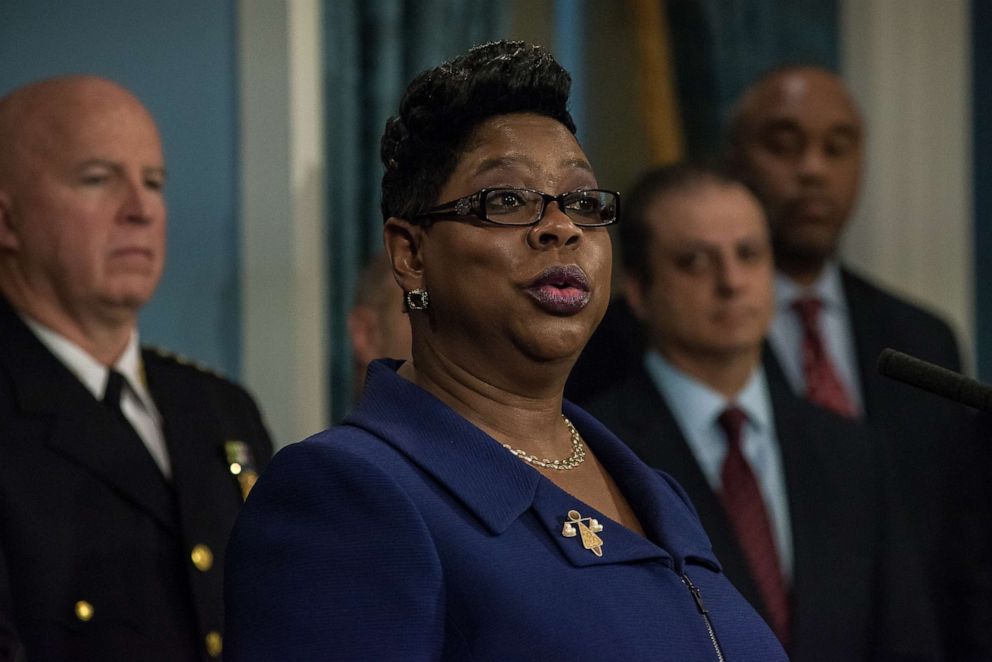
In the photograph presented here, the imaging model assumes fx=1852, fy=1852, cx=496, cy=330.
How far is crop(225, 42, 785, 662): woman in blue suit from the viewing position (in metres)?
1.72

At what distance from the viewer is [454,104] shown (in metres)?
1.91

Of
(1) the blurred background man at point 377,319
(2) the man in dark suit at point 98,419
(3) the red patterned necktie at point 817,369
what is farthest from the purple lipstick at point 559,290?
(3) the red patterned necktie at point 817,369

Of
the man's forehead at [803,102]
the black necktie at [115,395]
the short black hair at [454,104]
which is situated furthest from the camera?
the man's forehead at [803,102]

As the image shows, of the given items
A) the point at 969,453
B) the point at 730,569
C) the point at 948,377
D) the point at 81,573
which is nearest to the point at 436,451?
the point at 948,377

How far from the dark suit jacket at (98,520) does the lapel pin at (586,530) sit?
0.93 meters

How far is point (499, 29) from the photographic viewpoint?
14.0 ft

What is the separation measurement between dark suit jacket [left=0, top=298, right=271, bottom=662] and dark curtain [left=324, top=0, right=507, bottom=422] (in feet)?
3.61

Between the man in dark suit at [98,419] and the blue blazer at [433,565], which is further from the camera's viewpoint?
the man in dark suit at [98,419]

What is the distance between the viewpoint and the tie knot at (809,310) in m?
3.97

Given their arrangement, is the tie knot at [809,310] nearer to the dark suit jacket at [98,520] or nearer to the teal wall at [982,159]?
the teal wall at [982,159]

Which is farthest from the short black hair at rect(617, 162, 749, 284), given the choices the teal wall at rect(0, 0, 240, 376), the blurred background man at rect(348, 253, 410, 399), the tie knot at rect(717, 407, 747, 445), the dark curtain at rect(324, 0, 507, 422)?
the teal wall at rect(0, 0, 240, 376)

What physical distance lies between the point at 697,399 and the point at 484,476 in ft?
4.69

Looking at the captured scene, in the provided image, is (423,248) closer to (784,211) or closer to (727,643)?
(727,643)

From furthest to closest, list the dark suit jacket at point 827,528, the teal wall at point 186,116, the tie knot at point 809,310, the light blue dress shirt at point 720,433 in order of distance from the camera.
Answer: the tie knot at point 809,310, the teal wall at point 186,116, the light blue dress shirt at point 720,433, the dark suit jacket at point 827,528
